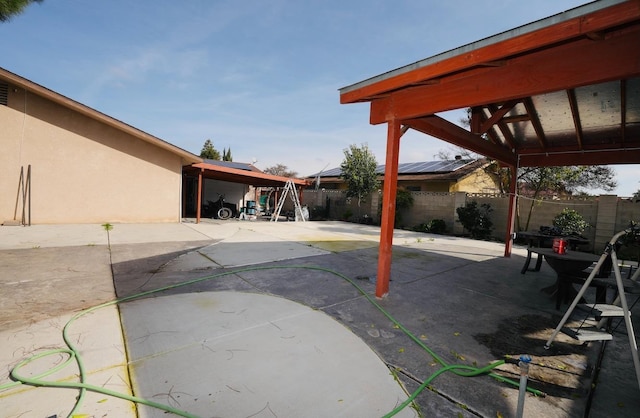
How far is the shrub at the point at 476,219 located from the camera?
35.8ft

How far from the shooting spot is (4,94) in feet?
27.8

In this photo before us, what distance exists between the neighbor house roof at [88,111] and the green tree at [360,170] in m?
7.52

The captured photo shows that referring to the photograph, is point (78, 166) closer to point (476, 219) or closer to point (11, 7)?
point (11, 7)

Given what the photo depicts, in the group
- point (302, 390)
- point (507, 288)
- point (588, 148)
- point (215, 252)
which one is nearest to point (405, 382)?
point (302, 390)

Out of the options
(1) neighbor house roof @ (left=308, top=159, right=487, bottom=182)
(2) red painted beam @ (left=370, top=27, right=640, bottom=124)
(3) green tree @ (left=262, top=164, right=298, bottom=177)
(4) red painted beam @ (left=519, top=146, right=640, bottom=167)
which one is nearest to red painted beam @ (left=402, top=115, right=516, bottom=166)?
(2) red painted beam @ (left=370, top=27, right=640, bottom=124)

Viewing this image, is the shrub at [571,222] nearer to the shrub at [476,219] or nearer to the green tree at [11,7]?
the shrub at [476,219]

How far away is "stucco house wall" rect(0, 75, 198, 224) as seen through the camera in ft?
28.1

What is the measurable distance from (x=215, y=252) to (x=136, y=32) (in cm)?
654

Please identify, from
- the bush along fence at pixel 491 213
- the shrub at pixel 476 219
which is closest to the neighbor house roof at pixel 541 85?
the bush along fence at pixel 491 213

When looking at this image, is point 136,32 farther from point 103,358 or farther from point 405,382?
point 405,382

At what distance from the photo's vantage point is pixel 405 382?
199 cm

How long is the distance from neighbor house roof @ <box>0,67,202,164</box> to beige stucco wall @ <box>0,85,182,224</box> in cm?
27

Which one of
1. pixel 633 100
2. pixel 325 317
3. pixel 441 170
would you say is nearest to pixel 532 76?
pixel 325 317

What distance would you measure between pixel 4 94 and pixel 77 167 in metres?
2.72
